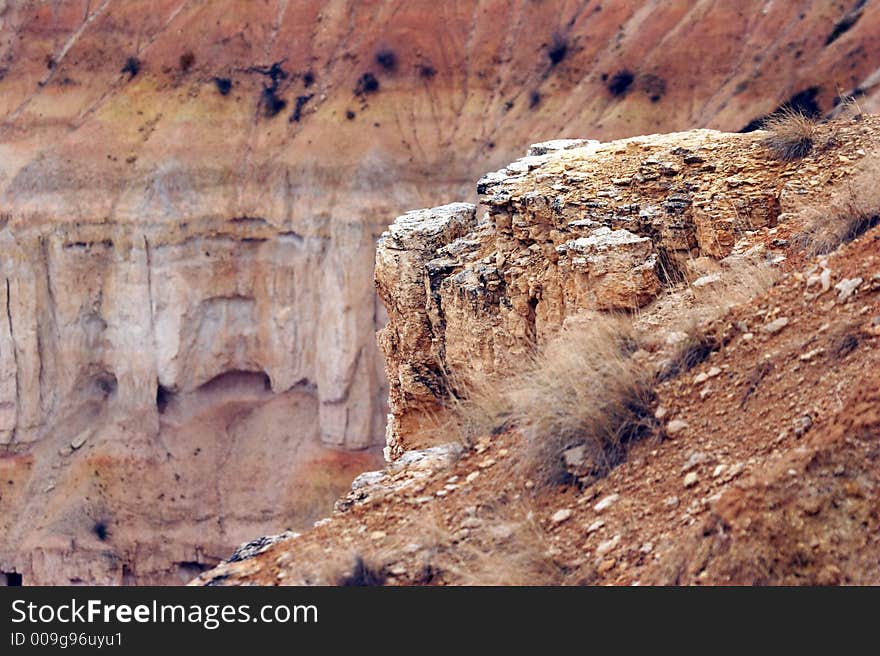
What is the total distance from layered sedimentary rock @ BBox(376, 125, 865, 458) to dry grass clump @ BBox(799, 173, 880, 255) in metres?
0.80

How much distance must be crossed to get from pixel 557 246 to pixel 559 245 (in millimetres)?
22

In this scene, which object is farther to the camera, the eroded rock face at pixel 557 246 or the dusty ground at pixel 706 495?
the eroded rock face at pixel 557 246

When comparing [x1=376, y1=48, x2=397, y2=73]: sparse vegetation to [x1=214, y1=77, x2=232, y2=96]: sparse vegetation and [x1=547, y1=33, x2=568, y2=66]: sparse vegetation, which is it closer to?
[x1=214, y1=77, x2=232, y2=96]: sparse vegetation

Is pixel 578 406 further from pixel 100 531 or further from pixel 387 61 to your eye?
pixel 387 61

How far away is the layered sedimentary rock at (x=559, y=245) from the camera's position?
32.4 ft

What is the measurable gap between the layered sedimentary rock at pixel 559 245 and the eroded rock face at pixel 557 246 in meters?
0.01

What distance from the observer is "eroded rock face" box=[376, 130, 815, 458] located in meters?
9.88

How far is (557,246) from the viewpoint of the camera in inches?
409

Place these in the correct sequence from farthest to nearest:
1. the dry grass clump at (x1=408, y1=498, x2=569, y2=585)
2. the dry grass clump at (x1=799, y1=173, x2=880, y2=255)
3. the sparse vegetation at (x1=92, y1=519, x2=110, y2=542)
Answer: the sparse vegetation at (x1=92, y1=519, x2=110, y2=542), the dry grass clump at (x1=799, y1=173, x2=880, y2=255), the dry grass clump at (x1=408, y1=498, x2=569, y2=585)

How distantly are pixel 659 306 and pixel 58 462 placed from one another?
32715 mm

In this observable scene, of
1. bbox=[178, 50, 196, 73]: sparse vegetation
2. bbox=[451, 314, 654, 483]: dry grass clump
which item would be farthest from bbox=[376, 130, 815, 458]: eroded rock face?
bbox=[178, 50, 196, 73]: sparse vegetation

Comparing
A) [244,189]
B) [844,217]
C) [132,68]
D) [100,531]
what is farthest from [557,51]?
[844,217]

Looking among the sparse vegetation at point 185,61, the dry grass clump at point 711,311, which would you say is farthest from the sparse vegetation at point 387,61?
the dry grass clump at point 711,311

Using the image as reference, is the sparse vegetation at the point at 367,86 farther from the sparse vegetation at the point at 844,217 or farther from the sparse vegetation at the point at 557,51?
the sparse vegetation at the point at 844,217
